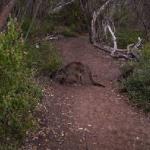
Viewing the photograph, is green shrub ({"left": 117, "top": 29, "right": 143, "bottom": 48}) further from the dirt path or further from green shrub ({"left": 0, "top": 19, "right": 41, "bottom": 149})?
green shrub ({"left": 0, "top": 19, "right": 41, "bottom": 149})

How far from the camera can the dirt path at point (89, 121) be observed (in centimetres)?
713

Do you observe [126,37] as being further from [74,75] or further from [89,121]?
[89,121]

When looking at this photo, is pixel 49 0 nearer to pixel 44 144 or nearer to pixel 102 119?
pixel 102 119

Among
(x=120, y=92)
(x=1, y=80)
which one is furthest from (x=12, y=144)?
(x=120, y=92)

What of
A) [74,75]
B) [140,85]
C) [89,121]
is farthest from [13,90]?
[74,75]

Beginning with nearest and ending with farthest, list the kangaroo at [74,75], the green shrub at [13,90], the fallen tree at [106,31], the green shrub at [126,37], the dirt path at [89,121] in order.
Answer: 1. the green shrub at [13,90]
2. the dirt path at [89,121]
3. the kangaroo at [74,75]
4. the fallen tree at [106,31]
5. the green shrub at [126,37]

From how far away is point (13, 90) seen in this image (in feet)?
19.1

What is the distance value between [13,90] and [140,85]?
11.3 ft

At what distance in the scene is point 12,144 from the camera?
6129mm

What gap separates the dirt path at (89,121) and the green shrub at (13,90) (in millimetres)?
856

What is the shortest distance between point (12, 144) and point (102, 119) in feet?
7.19

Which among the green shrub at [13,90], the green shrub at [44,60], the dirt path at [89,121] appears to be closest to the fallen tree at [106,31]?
the dirt path at [89,121]

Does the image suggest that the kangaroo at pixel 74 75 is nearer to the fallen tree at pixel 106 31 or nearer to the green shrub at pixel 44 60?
the green shrub at pixel 44 60

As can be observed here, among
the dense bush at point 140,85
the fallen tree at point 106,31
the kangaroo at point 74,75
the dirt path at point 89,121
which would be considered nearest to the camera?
the dirt path at point 89,121
